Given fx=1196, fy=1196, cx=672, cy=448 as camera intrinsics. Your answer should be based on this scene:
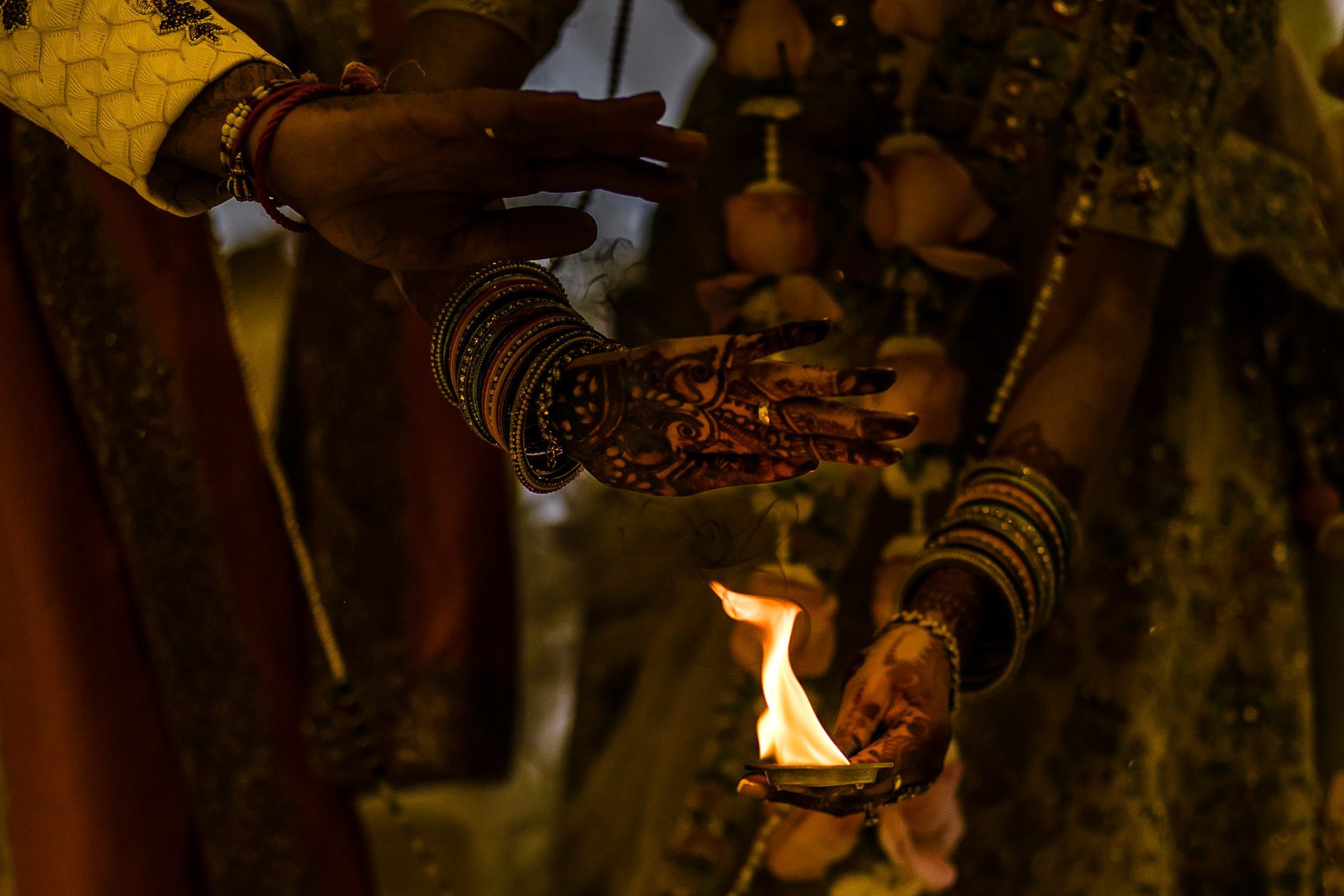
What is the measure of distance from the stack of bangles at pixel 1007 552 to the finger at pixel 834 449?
166 mm

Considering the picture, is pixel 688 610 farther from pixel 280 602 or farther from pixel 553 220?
pixel 553 220

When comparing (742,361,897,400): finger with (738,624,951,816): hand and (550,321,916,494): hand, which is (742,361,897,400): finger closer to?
(550,321,916,494): hand

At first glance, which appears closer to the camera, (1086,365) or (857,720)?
(857,720)

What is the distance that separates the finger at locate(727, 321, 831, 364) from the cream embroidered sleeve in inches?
12.5

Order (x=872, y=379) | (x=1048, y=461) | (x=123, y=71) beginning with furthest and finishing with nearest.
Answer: (x=1048, y=461) < (x=123, y=71) < (x=872, y=379)

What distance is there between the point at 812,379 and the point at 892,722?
19 centimetres

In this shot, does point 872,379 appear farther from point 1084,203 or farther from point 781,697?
point 1084,203

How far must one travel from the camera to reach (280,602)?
109 centimetres

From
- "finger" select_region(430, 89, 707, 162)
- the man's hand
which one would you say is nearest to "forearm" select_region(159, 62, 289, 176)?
the man's hand

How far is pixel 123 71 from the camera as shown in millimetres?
660

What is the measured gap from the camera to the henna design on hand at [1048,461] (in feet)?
2.52

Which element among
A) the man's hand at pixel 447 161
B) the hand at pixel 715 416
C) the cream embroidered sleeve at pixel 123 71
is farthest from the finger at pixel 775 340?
the cream embroidered sleeve at pixel 123 71

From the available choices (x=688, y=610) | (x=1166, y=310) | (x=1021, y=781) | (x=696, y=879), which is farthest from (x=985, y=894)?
(x=1166, y=310)

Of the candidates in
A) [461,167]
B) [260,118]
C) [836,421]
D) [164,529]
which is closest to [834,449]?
[836,421]
